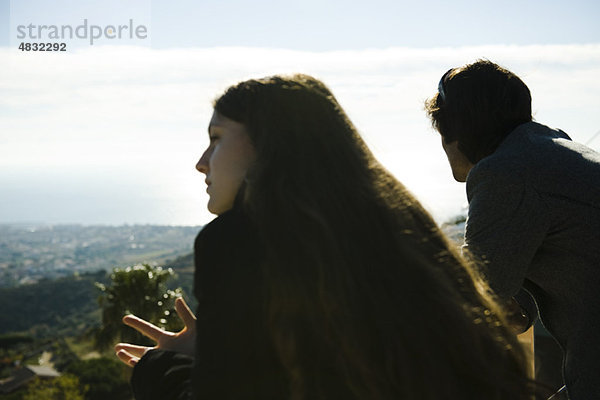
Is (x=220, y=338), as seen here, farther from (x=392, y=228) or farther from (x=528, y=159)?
(x=528, y=159)

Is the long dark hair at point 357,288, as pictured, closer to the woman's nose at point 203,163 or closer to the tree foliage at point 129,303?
Result: the woman's nose at point 203,163

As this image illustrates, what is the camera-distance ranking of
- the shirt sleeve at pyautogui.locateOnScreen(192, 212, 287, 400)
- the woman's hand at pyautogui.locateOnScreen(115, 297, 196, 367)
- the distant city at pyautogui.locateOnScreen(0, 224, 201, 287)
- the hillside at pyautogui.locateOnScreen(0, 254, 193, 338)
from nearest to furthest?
the shirt sleeve at pyautogui.locateOnScreen(192, 212, 287, 400), the woman's hand at pyautogui.locateOnScreen(115, 297, 196, 367), the hillside at pyautogui.locateOnScreen(0, 254, 193, 338), the distant city at pyautogui.locateOnScreen(0, 224, 201, 287)

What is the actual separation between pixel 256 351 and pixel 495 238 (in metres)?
0.91

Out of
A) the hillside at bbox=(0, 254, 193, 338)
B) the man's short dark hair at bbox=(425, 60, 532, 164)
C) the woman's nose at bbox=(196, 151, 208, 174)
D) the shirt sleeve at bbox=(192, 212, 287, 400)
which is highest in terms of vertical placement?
the man's short dark hair at bbox=(425, 60, 532, 164)

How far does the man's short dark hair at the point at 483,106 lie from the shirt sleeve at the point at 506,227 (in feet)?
1.06

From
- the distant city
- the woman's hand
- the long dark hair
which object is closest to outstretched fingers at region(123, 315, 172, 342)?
the woman's hand

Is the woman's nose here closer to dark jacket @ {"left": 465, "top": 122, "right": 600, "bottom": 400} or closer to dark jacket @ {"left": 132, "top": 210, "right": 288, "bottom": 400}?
dark jacket @ {"left": 132, "top": 210, "right": 288, "bottom": 400}

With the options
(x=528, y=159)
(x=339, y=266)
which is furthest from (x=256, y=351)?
(x=528, y=159)

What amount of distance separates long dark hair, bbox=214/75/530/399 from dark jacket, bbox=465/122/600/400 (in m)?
0.32

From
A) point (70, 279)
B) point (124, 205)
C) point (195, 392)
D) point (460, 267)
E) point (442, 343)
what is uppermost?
point (460, 267)

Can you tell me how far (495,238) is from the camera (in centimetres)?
175

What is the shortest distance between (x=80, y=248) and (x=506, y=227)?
455ft

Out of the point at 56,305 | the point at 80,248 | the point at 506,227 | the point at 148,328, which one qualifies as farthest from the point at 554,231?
the point at 80,248

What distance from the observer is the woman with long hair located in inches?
49.5
